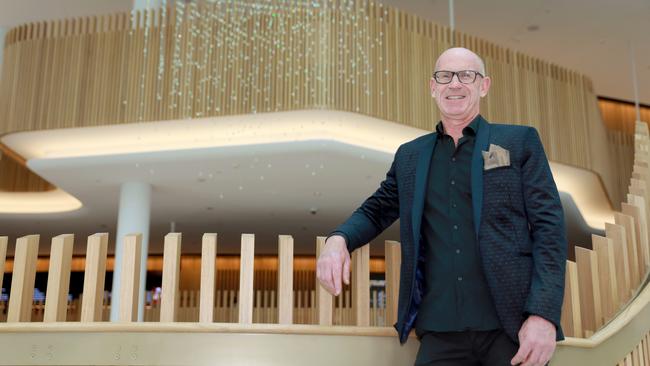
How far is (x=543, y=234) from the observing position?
1.94m

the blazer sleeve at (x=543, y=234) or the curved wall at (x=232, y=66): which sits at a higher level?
the curved wall at (x=232, y=66)

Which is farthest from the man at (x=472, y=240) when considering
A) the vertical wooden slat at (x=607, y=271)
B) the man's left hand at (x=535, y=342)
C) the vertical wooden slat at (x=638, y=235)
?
the vertical wooden slat at (x=638, y=235)

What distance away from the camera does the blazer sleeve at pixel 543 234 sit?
1847 mm

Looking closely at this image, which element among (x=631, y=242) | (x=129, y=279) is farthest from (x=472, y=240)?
(x=631, y=242)

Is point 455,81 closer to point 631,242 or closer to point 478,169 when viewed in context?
point 478,169

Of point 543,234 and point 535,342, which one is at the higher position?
point 543,234

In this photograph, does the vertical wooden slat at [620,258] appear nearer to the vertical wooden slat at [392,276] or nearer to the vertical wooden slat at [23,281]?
the vertical wooden slat at [392,276]

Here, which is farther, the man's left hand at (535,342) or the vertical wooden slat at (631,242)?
the vertical wooden slat at (631,242)

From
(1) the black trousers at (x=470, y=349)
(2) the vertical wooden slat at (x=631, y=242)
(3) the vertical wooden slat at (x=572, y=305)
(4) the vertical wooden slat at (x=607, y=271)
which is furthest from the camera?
(2) the vertical wooden slat at (x=631, y=242)

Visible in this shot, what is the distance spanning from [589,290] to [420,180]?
4.24ft

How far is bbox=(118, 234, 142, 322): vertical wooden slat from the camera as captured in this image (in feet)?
7.23

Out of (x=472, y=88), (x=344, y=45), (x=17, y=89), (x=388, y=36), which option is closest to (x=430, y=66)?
(x=388, y=36)

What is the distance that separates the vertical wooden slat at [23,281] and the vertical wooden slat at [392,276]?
1.19 metres

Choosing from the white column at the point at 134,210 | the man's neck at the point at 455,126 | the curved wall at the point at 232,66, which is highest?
the curved wall at the point at 232,66
